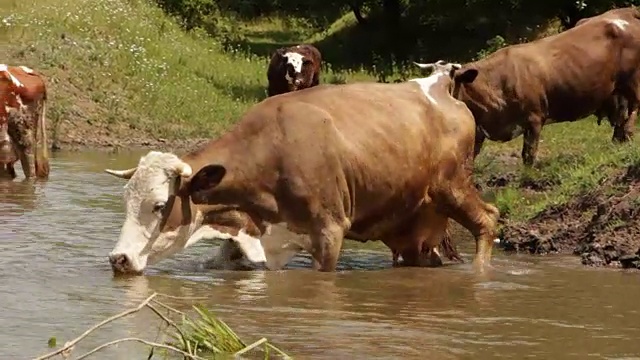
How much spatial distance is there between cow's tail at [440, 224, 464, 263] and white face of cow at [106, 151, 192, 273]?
265cm

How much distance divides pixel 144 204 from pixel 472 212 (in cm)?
312

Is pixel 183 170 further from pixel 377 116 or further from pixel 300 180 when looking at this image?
pixel 377 116

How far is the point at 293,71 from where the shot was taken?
80.4 ft

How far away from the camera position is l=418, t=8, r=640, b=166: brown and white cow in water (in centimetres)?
1827

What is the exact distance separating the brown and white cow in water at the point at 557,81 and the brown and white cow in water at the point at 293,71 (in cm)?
568

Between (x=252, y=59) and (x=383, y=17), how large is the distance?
779cm

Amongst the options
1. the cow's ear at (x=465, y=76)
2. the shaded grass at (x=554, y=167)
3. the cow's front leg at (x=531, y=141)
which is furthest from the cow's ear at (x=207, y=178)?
the cow's front leg at (x=531, y=141)

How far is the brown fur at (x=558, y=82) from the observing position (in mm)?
18266

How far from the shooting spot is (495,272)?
12008 millimetres

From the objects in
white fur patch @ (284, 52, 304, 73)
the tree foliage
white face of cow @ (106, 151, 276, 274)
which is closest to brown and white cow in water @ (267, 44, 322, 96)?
white fur patch @ (284, 52, 304, 73)

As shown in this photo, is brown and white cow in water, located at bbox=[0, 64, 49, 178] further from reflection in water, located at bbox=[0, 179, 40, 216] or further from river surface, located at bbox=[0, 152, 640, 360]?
river surface, located at bbox=[0, 152, 640, 360]

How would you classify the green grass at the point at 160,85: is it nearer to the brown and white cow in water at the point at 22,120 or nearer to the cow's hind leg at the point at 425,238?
the cow's hind leg at the point at 425,238

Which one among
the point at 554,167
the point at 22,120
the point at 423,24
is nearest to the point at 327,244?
the point at 554,167

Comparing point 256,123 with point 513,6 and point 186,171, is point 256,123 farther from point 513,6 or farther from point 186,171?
point 513,6
